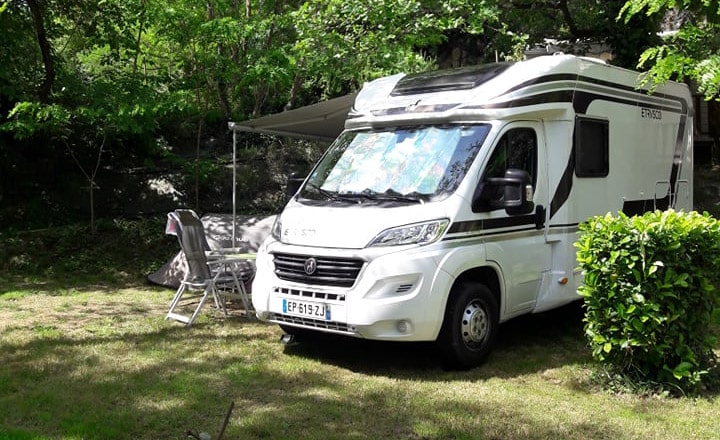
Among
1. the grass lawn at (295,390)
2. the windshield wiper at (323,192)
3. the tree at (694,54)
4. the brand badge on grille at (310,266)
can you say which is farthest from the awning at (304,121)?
the tree at (694,54)

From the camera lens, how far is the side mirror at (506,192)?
18.7 ft

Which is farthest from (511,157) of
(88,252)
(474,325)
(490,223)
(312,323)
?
(88,252)

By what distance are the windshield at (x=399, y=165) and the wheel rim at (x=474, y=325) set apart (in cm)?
96

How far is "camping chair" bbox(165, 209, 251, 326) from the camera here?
7.43 metres

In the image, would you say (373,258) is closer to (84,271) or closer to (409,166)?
(409,166)

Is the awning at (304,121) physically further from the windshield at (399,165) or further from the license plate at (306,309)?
the license plate at (306,309)

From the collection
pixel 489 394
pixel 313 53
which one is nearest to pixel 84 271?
pixel 313 53

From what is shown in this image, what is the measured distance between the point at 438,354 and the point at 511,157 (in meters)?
1.83

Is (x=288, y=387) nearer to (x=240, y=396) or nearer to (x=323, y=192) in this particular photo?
(x=240, y=396)

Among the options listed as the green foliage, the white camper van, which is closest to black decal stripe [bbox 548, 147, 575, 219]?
the white camper van

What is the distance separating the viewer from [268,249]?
6070mm

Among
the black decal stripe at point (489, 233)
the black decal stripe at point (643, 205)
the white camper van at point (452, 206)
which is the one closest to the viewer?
the white camper van at point (452, 206)

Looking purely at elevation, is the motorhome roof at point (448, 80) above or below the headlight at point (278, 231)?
above

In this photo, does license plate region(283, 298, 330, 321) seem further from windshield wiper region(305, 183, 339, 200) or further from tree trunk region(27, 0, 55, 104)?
tree trunk region(27, 0, 55, 104)
